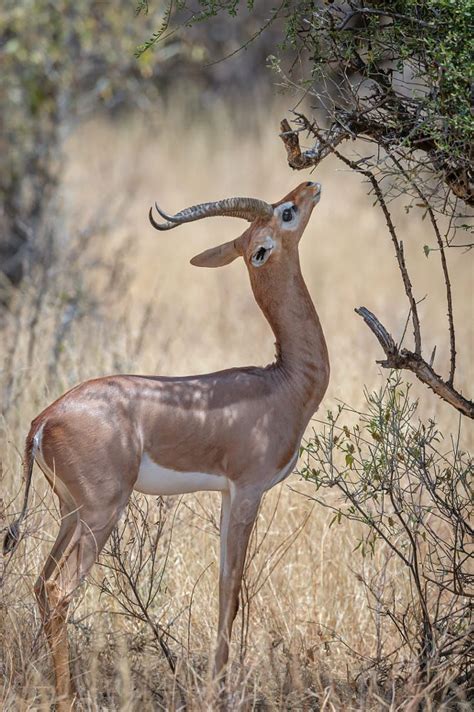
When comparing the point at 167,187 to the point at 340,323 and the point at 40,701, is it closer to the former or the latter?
the point at 340,323

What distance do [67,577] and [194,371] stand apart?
395 cm

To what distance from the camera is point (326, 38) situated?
3943mm

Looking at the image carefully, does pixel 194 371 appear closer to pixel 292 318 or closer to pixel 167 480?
pixel 292 318

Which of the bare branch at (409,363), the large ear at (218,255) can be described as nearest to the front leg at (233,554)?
the bare branch at (409,363)

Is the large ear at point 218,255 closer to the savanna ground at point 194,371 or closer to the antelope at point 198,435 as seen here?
the antelope at point 198,435

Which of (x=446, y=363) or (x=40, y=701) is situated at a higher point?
(x=446, y=363)

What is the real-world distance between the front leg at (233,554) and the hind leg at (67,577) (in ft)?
1.44

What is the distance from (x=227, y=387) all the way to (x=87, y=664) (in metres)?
1.20

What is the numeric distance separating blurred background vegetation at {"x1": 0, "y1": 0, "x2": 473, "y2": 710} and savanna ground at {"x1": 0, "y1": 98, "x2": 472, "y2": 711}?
0.02 metres

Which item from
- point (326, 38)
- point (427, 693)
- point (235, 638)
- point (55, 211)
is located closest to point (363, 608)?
point (235, 638)

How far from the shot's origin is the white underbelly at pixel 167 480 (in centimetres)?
376

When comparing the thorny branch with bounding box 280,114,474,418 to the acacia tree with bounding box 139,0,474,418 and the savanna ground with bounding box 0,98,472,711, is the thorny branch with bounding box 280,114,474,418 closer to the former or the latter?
the acacia tree with bounding box 139,0,474,418

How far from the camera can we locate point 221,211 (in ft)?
12.7

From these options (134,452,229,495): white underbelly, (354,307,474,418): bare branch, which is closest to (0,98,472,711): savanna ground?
(134,452,229,495): white underbelly
